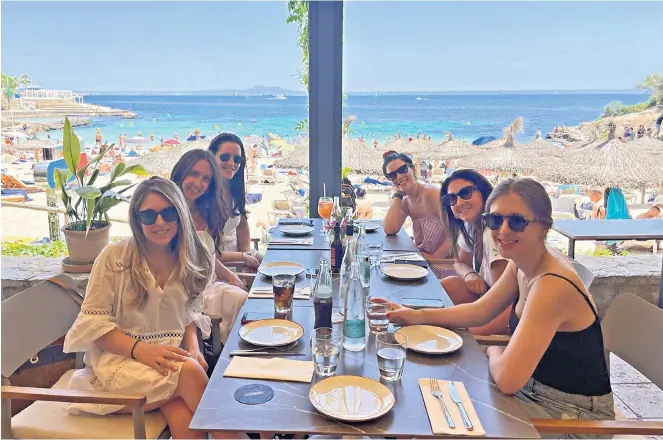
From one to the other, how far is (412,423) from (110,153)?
3.15 meters

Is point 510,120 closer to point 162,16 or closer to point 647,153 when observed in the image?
point 647,153

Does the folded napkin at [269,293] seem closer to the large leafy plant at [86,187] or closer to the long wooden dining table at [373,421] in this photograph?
the long wooden dining table at [373,421]

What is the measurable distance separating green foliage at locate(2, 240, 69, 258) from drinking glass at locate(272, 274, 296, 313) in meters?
2.72

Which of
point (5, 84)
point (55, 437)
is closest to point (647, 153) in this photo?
point (55, 437)

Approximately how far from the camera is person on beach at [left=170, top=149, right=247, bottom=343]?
257cm

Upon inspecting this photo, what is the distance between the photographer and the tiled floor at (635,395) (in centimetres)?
261

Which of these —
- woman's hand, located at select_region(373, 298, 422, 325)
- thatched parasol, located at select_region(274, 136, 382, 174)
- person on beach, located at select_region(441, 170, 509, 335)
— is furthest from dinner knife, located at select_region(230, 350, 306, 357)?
thatched parasol, located at select_region(274, 136, 382, 174)

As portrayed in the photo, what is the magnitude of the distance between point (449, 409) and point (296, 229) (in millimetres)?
2086

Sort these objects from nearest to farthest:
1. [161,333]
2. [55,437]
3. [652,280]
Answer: [55,437]
[161,333]
[652,280]

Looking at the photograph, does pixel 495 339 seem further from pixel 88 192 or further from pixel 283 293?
pixel 88 192

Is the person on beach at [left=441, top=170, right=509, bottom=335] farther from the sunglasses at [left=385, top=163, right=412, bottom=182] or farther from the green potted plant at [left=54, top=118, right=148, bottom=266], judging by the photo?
the green potted plant at [left=54, top=118, right=148, bottom=266]

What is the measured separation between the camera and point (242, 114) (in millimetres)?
4074

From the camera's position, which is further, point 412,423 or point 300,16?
point 300,16

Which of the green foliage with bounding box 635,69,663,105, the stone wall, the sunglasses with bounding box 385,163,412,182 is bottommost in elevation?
the stone wall
